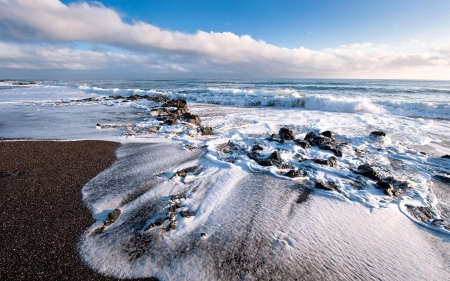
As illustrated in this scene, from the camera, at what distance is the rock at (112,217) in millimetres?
2701

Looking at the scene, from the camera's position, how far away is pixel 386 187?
3688mm

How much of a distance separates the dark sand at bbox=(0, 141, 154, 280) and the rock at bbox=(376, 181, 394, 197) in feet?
13.5

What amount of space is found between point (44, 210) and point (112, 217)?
3.12 ft

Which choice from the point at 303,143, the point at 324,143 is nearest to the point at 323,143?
the point at 324,143

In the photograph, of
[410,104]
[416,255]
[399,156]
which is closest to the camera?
[416,255]

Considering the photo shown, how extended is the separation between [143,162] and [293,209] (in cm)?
318

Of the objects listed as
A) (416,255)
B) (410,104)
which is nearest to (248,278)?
(416,255)

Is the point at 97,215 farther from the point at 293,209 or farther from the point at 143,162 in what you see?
the point at 293,209

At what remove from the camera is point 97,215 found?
286cm

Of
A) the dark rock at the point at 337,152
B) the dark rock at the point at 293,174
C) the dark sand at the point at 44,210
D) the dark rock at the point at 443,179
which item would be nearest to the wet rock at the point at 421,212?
the dark rock at the point at 443,179

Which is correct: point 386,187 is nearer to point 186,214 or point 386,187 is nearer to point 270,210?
point 270,210

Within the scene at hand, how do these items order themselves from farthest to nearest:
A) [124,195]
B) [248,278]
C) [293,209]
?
[124,195] < [293,209] < [248,278]

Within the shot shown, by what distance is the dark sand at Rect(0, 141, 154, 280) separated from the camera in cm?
206

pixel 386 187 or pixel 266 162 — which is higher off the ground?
pixel 266 162
